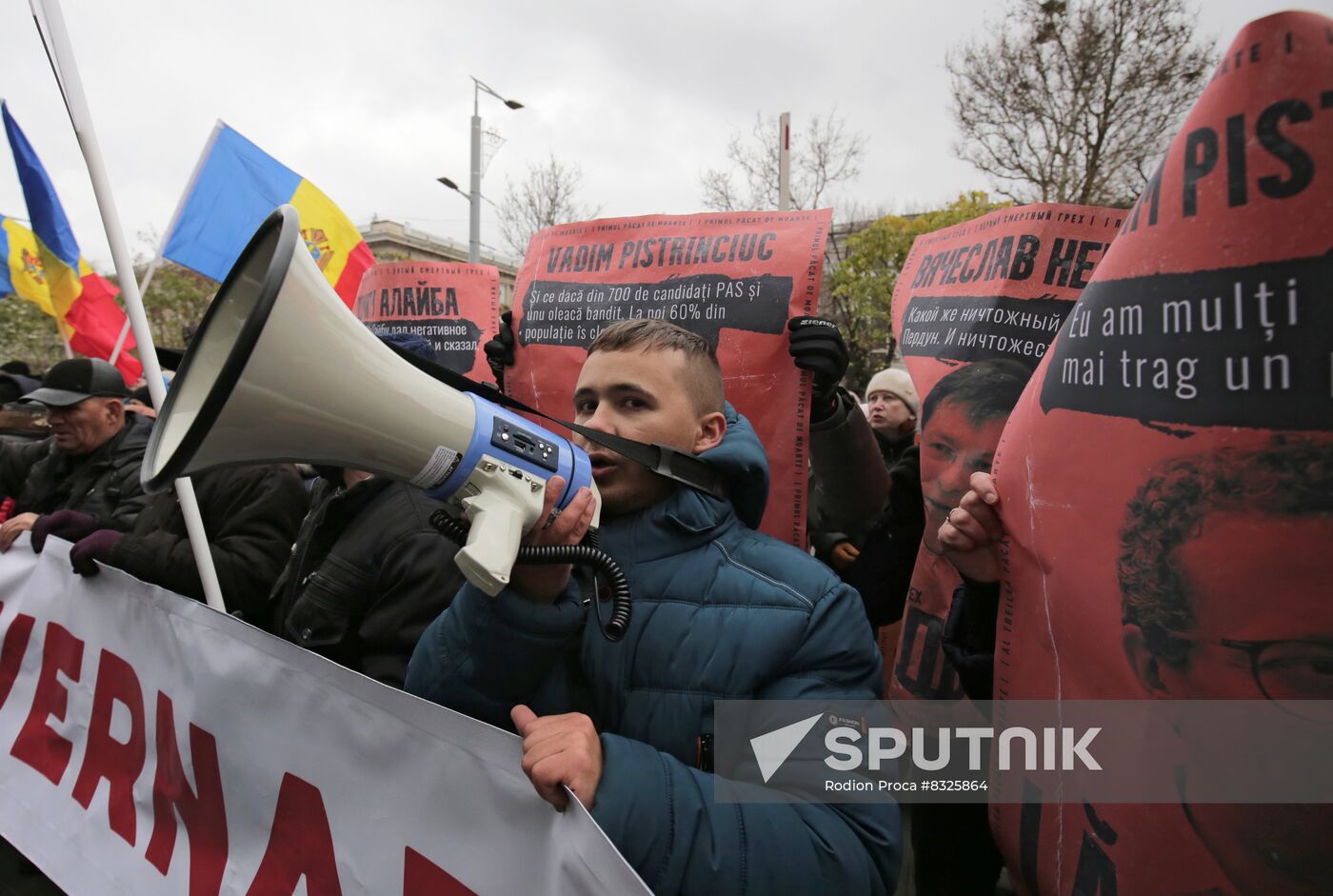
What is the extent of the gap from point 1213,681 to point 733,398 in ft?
4.82

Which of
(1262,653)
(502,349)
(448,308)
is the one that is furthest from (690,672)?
(448,308)

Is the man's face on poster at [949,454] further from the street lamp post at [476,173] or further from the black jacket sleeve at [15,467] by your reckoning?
the street lamp post at [476,173]

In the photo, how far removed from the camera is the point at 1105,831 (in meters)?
0.90

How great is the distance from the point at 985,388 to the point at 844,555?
1406 mm

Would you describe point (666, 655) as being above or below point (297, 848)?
above

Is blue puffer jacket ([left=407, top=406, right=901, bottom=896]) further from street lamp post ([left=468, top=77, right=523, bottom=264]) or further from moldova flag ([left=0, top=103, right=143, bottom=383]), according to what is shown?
street lamp post ([left=468, top=77, right=523, bottom=264])

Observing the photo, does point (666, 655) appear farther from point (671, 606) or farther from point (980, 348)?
point (980, 348)

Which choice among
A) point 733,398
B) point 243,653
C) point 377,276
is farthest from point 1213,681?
point 377,276

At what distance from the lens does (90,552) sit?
2.16 meters

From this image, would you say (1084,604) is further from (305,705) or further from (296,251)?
(305,705)

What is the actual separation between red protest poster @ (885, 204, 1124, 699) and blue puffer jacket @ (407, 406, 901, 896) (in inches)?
20.6

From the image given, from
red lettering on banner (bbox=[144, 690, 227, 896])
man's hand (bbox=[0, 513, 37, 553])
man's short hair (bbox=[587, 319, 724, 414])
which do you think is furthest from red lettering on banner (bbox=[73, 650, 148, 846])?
man's short hair (bbox=[587, 319, 724, 414])

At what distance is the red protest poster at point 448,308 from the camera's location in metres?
3.36

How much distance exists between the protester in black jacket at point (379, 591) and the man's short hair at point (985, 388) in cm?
125
